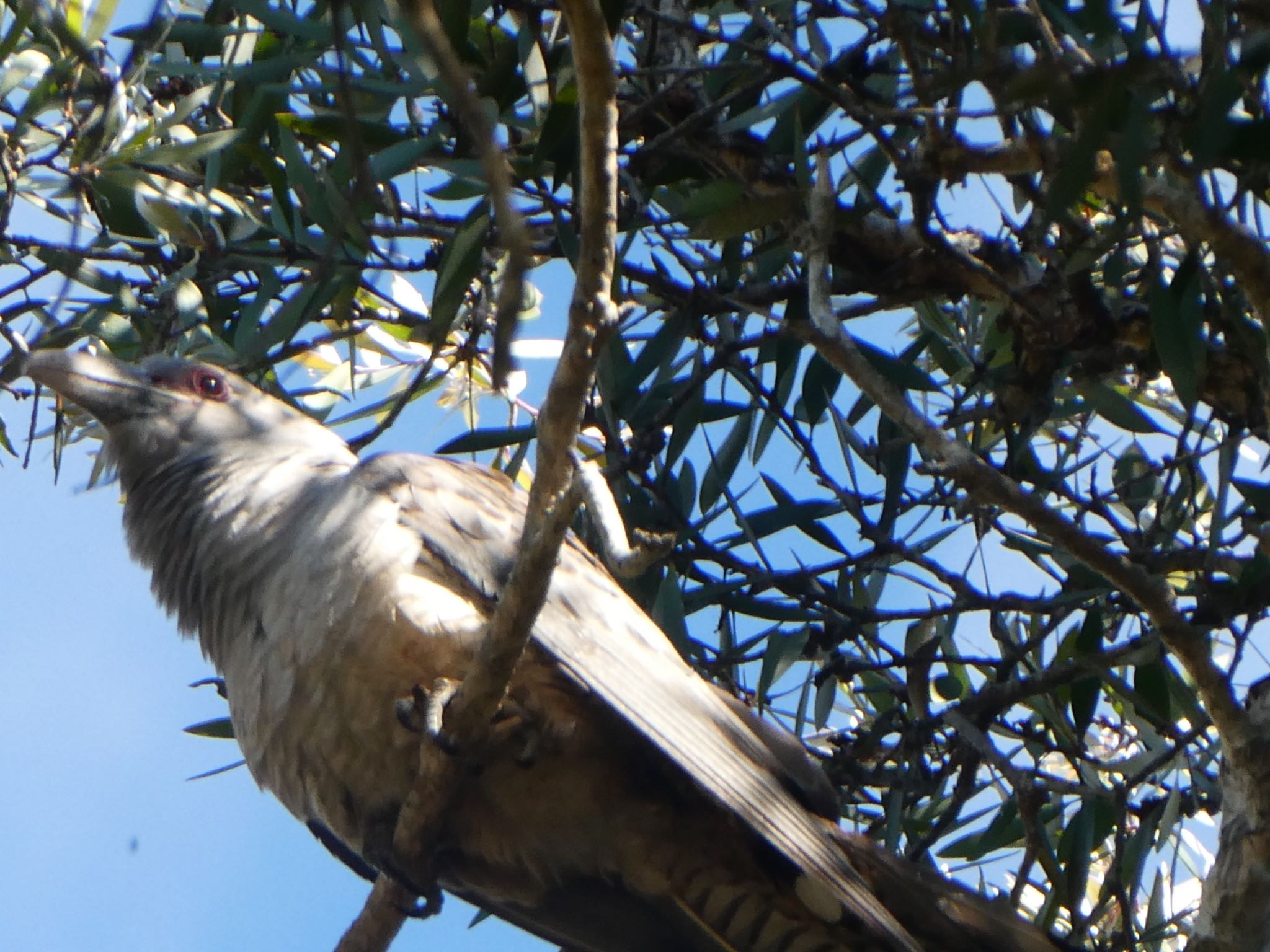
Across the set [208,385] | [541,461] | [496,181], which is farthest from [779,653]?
[496,181]

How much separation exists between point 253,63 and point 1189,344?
2150mm

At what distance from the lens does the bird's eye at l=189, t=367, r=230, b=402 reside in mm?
3918

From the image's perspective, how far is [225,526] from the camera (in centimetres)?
345

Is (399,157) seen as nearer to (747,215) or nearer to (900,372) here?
(747,215)

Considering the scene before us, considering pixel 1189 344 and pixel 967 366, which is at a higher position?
pixel 967 366

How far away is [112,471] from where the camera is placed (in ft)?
13.1

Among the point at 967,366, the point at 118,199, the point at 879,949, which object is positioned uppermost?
the point at 967,366

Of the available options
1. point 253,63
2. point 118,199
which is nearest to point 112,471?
point 118,199

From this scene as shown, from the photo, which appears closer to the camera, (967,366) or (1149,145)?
(1149,145)

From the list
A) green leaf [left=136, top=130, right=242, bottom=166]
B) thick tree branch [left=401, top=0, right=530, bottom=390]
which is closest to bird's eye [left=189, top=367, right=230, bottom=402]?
green leaf [left=136, top=130, right=242, bottom=166]

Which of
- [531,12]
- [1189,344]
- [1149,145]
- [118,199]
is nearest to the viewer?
[1149,145]

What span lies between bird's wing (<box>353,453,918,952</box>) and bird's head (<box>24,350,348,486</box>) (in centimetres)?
57

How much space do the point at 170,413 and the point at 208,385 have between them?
16 centimetres

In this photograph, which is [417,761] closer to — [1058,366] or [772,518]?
[772,518]
